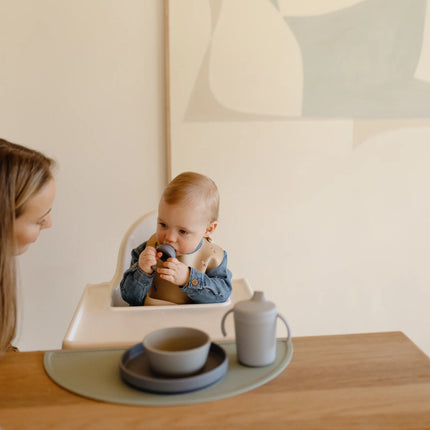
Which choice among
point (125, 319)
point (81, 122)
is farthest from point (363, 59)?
point (125, 319)

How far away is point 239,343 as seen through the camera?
933 millimetres

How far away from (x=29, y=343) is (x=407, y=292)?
5.61 feet

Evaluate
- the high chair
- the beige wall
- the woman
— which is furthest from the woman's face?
the beige wall

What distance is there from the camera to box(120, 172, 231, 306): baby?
4.57ft

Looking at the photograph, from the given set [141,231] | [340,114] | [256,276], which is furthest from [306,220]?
[141,231]

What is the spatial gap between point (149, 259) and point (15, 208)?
0.41 meters

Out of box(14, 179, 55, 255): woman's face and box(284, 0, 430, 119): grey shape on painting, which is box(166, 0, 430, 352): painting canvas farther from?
box(14, 179, 55, 255): woman's face

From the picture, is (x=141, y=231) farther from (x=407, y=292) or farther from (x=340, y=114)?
(x=407, y=292)

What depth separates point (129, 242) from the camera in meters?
1.60

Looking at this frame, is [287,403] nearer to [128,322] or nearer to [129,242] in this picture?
[128,322]

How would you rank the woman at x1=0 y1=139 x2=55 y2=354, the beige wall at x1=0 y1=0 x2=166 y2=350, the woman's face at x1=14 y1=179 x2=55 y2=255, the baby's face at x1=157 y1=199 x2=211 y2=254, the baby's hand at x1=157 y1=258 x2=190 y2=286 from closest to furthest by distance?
the woman at x1=0 y1=139 x2=55 y2=354 → the woman's face at x1=14 y1=179 x2=55 y2=255 → the baby's hand at x1=157 y1=258 x2=190 y2=286 → the baby's face at x1=157 y1=199 x2=211 y2=254 → the beige wall at x1=0 y1=0 x2=166 y2=350

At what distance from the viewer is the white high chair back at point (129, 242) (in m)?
1.53

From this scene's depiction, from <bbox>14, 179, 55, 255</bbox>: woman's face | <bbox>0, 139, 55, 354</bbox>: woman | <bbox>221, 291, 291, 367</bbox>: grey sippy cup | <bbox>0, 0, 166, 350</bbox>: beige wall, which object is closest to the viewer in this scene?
<bbox>221, 291, 291, 367</bbox>: grey sippy cup

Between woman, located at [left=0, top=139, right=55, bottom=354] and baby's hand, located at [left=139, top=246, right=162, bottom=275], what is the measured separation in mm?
289
